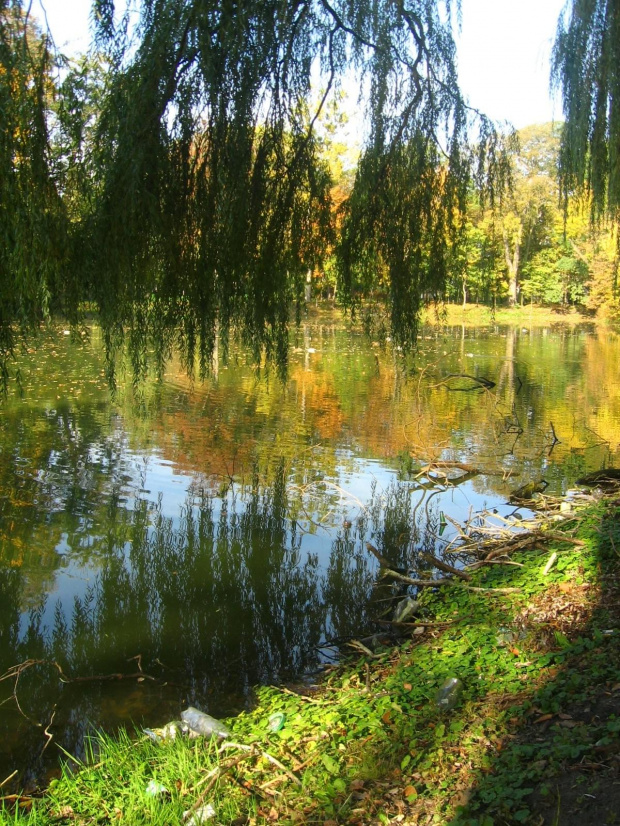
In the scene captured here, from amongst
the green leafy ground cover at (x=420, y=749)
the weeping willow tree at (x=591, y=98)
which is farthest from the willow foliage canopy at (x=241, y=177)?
the green leafy ground cover at (x=420, y=749)

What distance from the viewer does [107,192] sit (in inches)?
137

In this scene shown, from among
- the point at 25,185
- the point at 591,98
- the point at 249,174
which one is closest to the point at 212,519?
the point at 249,174

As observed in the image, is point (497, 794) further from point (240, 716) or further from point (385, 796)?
point (240, 716)

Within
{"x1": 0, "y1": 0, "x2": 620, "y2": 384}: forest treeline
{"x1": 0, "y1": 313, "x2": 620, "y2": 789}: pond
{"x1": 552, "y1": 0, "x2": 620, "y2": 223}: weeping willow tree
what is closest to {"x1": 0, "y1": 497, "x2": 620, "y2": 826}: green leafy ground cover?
{"x1": 0, "y1": 313, "x2": 620, "y2": 789}: pond

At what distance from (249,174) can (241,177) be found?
0.26ft

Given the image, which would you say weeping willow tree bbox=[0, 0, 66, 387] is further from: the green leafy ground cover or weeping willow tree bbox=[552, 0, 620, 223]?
weeping willow tree bbox=[552, 0, 620, 223]

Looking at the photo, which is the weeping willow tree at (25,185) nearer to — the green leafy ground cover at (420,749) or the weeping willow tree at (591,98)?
the green leafy ground cover at (420,749)

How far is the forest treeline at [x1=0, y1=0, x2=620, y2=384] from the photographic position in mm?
3369

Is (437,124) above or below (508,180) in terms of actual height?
above

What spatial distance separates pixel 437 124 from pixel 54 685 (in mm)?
3809

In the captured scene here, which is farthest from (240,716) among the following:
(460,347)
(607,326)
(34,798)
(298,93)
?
(607,326)

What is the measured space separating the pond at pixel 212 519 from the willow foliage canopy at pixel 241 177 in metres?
0.61

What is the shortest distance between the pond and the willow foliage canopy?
0.61 meters

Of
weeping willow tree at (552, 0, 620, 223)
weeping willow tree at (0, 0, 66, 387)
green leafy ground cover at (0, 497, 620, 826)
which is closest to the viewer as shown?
green leafy ground cover at (0, 497, 620, 826)
